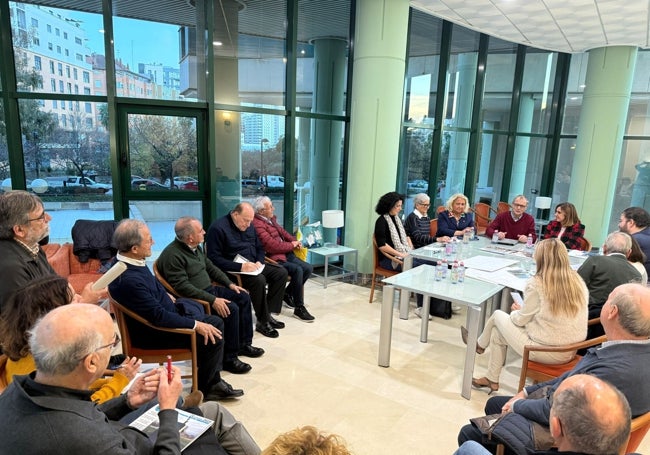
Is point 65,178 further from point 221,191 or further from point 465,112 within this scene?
point 465,112

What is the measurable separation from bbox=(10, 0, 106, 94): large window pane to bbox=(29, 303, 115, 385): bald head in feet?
12.6

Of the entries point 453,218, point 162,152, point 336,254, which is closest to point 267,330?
point 336,254

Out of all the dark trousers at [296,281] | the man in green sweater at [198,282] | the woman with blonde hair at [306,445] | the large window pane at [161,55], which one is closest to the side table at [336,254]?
the dark trousers at [296,281]

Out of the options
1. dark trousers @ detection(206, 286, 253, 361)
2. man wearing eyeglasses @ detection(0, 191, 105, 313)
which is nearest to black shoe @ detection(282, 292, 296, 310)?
dark trousers @ detection(206, 286, 253, 361)

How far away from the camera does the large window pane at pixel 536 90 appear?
7.93 metres

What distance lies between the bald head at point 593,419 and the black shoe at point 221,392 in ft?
7.01

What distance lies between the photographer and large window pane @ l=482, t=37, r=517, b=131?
7497 mm

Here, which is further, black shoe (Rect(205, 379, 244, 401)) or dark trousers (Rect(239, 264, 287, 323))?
dark trousers (Rect(239, 264, 287, 323))

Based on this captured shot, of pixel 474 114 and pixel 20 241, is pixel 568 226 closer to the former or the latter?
pixel 474 114

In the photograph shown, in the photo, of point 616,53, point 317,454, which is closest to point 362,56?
point 616,53

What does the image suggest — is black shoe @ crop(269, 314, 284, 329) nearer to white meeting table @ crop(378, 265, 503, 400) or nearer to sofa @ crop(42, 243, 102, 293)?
white meeting table @ crop(378, 265, 503, 400)

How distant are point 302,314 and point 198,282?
1.36m

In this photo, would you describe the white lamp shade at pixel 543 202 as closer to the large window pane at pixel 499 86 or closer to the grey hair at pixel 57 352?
the large window pane at pixel 499 86

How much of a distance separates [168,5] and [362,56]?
93.5 inches
